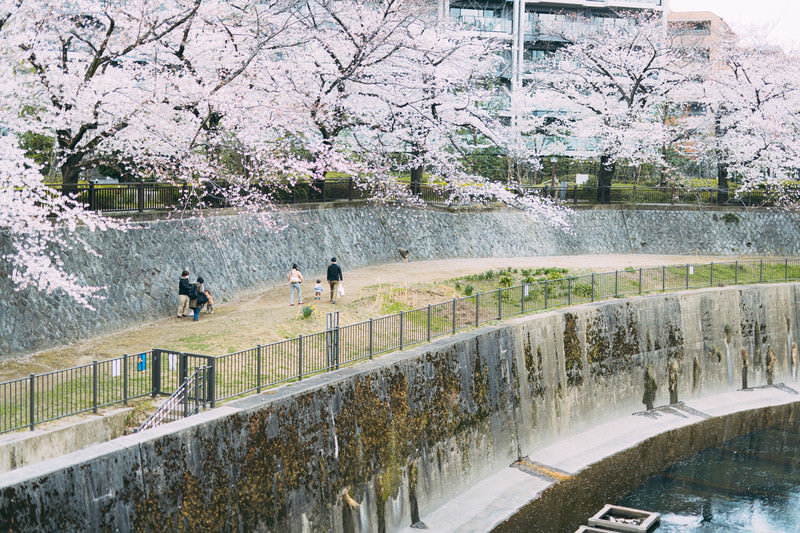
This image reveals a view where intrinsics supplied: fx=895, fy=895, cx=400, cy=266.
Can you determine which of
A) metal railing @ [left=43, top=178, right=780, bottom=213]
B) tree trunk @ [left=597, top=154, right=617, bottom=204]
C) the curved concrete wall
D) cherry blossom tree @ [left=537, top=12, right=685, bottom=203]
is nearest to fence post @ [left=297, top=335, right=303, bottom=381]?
Answer: the curved concrete wall

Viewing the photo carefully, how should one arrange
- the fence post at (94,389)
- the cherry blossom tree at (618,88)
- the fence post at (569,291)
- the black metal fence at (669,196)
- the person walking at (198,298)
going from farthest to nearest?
the cherry blossom tree at (618,88) → the black metal fence at (669,196) → the fence post at (569,291) → the person walking at (198,298) → the fence post at (94,389)

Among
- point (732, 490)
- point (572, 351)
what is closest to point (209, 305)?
point (572, 351)

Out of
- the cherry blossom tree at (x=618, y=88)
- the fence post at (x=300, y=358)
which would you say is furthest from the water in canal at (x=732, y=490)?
the cherry blossom tree at (x=618, y=88)

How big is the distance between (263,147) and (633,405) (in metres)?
14.3

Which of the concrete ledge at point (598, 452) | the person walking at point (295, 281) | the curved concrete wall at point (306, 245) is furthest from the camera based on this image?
the person walking at point (295, 281)

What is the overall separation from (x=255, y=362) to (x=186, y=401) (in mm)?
2575

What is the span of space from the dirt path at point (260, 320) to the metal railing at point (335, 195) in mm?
2817

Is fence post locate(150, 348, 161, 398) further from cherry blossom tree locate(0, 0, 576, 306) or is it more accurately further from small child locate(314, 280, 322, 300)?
small child locate(314, 280, 322, 300)

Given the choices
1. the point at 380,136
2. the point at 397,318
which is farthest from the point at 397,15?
the point at 397,318

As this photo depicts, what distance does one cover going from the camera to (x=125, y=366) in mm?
15180

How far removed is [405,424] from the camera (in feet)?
63.9

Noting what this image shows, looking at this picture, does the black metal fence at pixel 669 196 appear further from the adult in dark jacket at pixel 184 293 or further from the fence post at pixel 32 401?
the fence post at pixel 32 401

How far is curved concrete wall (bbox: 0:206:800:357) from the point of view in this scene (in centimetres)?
2018

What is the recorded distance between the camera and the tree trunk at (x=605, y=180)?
141ft
